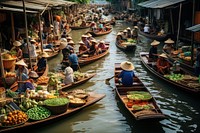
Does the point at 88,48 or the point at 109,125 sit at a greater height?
the point at 88,48

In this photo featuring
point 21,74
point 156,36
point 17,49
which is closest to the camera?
point 21,74

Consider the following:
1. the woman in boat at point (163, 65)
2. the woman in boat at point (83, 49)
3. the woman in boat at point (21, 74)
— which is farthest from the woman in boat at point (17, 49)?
the woman in boat at point (163, 65)

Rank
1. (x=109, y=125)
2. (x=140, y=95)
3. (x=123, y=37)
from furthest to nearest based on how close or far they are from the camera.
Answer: (x=123, y=37) < (x=140, y=95) < (x=109, y=125)

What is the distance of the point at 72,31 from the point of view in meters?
31.0

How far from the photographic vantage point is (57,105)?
8.41 m

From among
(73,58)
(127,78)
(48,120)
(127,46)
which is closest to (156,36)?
(127,46)

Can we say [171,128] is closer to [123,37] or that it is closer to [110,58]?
[110,58]

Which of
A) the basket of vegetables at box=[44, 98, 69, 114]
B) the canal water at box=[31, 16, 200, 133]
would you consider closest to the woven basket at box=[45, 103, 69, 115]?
the basket of vegetables at box=[44, 98, 69, 114]

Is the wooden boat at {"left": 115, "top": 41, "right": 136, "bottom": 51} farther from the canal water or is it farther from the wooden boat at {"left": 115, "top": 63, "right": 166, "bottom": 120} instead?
→ the wooden boat at {"left": 115, "top": 63, "right": 166, "bottom": 120}

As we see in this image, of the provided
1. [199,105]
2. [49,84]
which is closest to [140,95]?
[199,105]

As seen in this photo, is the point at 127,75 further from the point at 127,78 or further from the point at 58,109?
the point at 58,109

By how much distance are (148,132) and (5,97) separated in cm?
460

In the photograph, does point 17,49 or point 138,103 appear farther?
point 17,49

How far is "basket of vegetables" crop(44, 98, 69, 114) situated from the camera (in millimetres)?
8439
